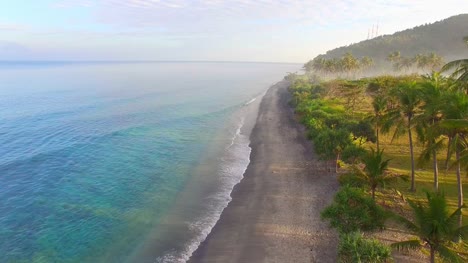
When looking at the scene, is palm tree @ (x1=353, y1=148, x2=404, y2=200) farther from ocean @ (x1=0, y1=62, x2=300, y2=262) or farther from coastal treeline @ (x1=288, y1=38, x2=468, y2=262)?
ocean @ (x1=0, y1=62, x2=300, y2=262)

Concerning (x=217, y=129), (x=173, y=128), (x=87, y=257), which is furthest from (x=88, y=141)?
(x=87, y=257)

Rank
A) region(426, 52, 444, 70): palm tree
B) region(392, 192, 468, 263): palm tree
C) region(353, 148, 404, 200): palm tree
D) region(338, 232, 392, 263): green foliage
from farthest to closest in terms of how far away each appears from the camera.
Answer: region(426, 52, 444, 70): palm tree
region(353, 148, 404, 200): palm tree
region(338, 232, 392, 263): green foliage
region(392, 192, 468, 263): palm tree

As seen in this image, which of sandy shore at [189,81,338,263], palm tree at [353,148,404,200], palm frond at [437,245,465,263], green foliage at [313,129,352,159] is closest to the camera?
palm frond at [437,245,465,263]

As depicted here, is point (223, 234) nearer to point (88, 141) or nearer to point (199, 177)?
point (199, 177)

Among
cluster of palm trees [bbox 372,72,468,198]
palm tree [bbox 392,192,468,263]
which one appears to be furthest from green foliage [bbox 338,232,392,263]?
cluster of palm trees [bbox 372,72,468,198]

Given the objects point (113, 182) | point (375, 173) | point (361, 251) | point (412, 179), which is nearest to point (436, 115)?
point (375, 173)

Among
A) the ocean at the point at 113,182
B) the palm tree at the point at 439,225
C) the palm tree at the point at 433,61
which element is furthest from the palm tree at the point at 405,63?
the palm tree at the point at 439,225

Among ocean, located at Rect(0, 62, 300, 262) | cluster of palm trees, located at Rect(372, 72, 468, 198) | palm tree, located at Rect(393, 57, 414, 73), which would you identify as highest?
palm tree, located at Rect(393, 57, 414, 73)

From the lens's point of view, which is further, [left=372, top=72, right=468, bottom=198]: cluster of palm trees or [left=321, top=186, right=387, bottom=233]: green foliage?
[left=321, top=186, right=387, bottom=233]: green foliage
